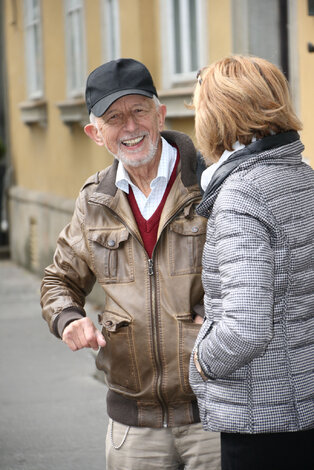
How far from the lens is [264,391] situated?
2.47m

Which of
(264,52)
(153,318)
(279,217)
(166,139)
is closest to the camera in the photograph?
(279,217)

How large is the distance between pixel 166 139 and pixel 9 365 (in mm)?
4795

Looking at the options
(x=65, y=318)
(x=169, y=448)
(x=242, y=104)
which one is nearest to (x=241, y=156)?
(x=242, y=104)

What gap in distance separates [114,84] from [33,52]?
10.2m

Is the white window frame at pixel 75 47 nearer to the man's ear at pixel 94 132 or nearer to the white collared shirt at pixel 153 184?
the man's ear at pixel 94 132

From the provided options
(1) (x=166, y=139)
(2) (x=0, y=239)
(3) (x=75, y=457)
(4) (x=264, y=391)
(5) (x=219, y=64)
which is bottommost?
(2) (x=0, y=239)

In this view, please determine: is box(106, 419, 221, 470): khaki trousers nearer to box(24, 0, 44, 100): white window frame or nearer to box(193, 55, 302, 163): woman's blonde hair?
box(193, 55, 302, 163): woman's blonde hair

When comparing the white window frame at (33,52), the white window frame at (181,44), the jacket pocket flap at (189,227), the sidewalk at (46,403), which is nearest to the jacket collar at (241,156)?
the jacket pocket flap at (189,227)

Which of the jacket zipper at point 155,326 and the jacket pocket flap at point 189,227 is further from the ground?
the jacket pocket flap at point 189,227

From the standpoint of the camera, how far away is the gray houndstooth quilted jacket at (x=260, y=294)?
238cm

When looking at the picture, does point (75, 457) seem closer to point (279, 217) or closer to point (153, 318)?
point (153, 318)

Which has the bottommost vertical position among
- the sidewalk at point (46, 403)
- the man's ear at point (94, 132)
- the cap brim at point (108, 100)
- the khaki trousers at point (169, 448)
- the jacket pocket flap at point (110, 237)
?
the sidewalk at point (46, 403)

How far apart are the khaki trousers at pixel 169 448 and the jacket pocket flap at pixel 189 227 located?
0.62 meters

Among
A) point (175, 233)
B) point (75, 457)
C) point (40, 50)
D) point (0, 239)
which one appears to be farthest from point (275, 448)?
point (0, 239)
